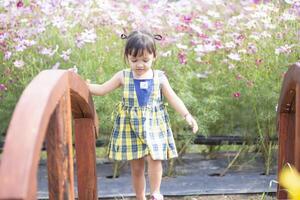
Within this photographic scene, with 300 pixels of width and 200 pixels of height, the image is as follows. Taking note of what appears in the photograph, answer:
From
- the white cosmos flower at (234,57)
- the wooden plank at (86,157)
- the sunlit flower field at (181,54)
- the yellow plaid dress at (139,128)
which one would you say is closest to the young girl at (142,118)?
the yellow plaid dress at (139,128)

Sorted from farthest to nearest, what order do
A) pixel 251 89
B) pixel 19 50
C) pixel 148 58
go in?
pixel 251 89, pixel 19 50, pixel 148 58

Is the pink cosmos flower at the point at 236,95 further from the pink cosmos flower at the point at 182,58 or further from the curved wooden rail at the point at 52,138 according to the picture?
the curved wooden rail at the point at 52,138

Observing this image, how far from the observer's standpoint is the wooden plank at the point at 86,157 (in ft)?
9.55

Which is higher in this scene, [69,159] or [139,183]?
[69,159]

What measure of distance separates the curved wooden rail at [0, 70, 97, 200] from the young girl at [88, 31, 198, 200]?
0.30 meters

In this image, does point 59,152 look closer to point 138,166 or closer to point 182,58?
point 138,166

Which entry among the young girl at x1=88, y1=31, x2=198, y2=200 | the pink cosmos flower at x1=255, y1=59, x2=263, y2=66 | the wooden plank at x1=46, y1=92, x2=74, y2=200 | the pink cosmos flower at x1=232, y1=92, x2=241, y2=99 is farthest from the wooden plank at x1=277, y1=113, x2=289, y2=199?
the wooden plank at x1=46, y1=92, x2=74, y2=200

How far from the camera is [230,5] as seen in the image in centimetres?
511

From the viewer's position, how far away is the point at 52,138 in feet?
6.19

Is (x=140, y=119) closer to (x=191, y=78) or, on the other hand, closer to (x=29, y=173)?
(x=191, y=78)

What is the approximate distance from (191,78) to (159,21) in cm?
52

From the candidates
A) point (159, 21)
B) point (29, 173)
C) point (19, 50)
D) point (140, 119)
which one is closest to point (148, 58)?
point (140, 119)

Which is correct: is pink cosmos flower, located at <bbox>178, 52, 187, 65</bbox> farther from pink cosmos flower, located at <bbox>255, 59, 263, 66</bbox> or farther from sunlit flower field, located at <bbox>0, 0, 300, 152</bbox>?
pink cosmos flower, located at <bbox>255, 59, 263, 66</bbox>

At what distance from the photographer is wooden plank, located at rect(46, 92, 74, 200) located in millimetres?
1887
